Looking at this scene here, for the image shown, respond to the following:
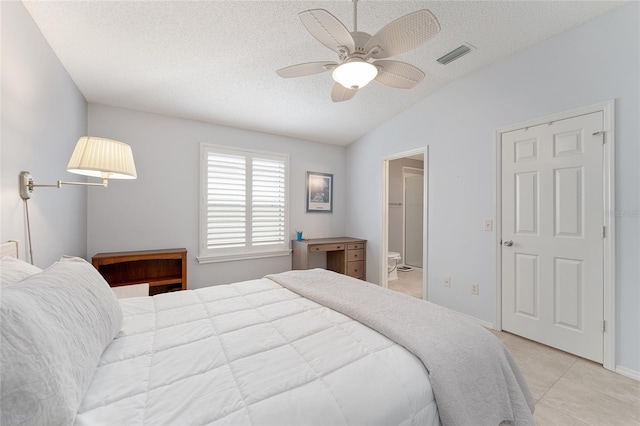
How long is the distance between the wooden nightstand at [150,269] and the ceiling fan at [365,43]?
8.14ft

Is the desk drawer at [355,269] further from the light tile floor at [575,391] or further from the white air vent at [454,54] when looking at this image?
the white air vent at [454,54]

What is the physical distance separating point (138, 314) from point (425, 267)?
10.4ft

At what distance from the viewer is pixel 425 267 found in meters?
3.55

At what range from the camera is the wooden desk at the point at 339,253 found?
3987 millimetres

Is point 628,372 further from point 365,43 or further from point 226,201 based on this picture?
→ point 226,201

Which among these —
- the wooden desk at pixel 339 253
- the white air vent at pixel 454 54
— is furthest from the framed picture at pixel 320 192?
the white air vent at pixel 454 54

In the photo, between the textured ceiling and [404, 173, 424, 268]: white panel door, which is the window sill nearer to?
the textured ceiling

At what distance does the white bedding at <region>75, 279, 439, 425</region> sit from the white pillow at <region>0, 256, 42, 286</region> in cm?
47

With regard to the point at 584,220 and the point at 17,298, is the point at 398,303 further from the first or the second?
the point at 584,220

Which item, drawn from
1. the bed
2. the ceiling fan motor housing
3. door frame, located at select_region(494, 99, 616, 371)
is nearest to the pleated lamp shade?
the bed

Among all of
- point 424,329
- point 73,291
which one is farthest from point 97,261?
point 424,329

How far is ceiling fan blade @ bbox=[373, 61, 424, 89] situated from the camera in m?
1.80

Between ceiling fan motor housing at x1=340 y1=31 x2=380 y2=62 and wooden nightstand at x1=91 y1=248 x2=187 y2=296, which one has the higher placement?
ceiling fan motor housing at x1=340 y1=31 x2=380 y2=62

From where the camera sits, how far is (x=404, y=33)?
58.9 inches
